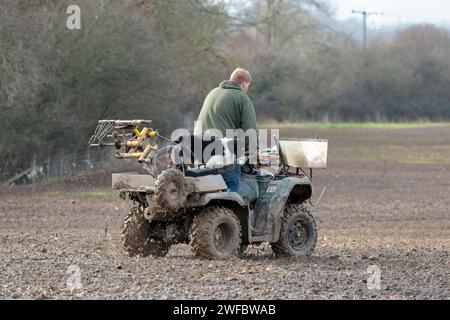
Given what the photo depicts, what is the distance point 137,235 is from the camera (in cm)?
1311

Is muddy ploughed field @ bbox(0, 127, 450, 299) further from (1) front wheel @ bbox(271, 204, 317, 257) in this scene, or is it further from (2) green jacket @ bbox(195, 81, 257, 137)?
→ (2) green jacket @ bbox(195, 81, 257, 137)

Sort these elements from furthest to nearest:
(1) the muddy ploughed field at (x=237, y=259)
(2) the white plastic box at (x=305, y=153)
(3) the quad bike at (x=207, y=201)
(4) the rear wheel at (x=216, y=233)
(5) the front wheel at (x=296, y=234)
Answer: (5) the front wheel at (x=296, y=234) → (2) the white plastic box at (x=305, y=153) → (4) the rear wheel at (x=216, y=233) → (3) the quad bike at (x=207, y=201) → (1) the muddy ploughed field at (x=237, y=259)

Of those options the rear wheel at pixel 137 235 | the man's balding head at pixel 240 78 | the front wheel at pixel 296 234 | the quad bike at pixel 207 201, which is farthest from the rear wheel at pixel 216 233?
the man's balding head at pixel 240 78

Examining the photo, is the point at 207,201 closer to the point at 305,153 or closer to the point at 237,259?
the point at 237,259

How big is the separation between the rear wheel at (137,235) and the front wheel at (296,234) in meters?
1.58

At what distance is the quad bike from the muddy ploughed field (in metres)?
0.27

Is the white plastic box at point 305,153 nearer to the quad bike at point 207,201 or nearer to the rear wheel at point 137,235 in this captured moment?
the quad bike at point 207,201

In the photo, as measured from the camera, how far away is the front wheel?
1377cm

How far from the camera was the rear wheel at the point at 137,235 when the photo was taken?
42.9ft

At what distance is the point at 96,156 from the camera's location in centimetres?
3416

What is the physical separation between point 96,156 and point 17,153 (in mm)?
3950

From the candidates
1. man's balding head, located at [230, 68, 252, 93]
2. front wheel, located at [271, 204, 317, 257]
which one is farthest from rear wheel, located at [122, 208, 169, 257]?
man's balding head, located at [230, 68, 252, 93]

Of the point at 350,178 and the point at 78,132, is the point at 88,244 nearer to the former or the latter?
the point at 78,132
